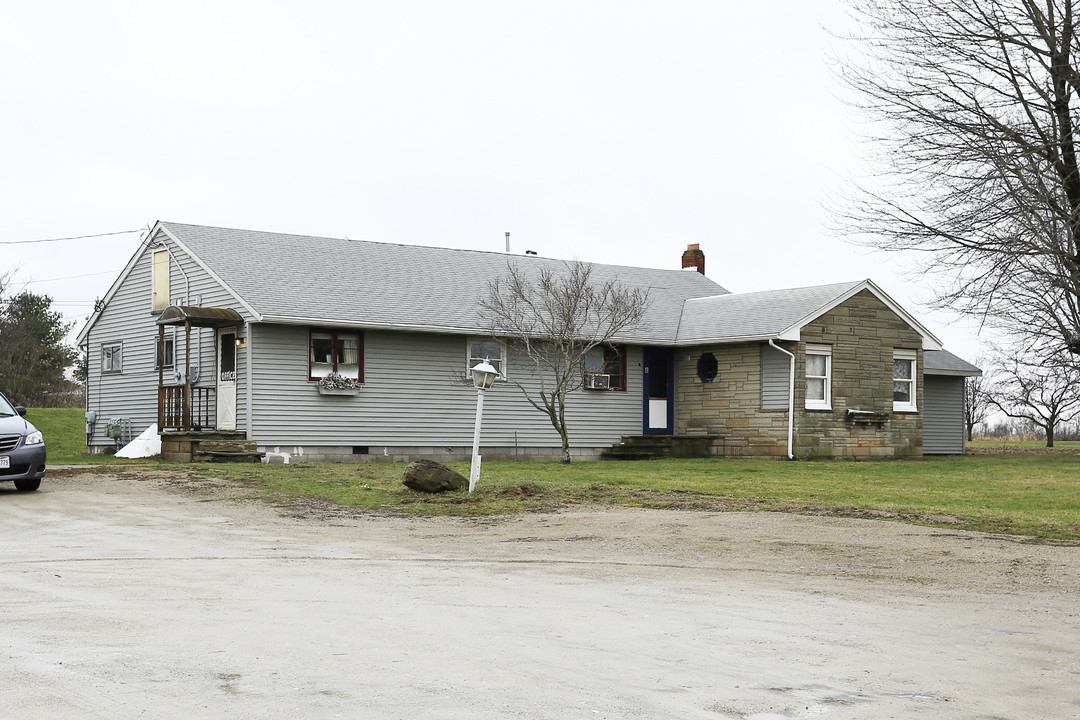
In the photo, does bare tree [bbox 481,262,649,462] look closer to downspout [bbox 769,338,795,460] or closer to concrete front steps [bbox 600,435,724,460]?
concrete front steps [bbox 600,435,724,460]

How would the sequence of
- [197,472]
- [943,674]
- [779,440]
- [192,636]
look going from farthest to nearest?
[779,440] → [197,472] → [192,636] → [943,674]

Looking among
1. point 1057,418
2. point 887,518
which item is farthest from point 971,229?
point 1057,418

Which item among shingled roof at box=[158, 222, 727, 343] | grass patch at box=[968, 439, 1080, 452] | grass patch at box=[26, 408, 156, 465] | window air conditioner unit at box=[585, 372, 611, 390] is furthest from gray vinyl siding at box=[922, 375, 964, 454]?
grass patch at box=[26, 408, 156, 465]

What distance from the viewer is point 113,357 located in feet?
102

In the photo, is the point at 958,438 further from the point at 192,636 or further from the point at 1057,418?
the point at 192,636

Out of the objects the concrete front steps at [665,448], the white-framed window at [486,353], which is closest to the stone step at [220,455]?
the white-framed window at [486,353]

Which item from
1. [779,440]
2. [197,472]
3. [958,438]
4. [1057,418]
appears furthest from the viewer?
[1057,418]

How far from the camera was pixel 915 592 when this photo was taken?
9.74 metres

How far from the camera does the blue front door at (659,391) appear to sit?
103 feet

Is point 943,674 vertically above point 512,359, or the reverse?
point 512,359

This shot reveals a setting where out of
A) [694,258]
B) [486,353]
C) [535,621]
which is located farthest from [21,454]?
[694,258]

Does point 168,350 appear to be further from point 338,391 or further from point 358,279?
point 338,391

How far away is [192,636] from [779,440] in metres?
23.2

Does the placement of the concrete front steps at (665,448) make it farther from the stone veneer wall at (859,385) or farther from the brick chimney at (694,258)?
the brick chimney at (694,258)
